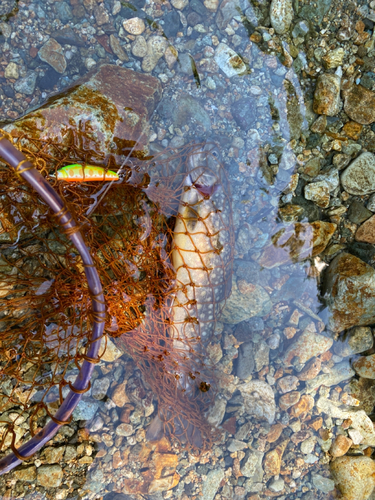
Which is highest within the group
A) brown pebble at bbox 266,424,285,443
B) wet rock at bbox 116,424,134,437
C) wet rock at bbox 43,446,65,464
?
wet rock at bbox 43,446,65,464

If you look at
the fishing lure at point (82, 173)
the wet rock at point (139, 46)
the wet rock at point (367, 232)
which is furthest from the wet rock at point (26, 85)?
the wet rock at point (367, 232)

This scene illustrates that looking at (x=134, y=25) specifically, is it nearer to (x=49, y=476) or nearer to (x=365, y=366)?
(x=49, y=476)

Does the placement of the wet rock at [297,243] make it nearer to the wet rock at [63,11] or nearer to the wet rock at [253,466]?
the wet rock at [253,466]

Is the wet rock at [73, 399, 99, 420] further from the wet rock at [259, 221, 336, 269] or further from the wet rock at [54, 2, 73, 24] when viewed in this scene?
the wet rock at [54, 2, 73, 24]

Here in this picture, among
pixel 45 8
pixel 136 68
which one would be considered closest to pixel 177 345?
pixel 136 68

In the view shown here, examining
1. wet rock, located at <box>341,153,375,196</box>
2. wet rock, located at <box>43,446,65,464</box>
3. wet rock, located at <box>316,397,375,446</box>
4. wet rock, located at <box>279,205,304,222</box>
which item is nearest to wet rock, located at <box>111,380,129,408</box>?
wet rock, located at <box>43,446,65,464</box>

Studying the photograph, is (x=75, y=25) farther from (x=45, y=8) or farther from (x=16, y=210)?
(x=16, y=210)
